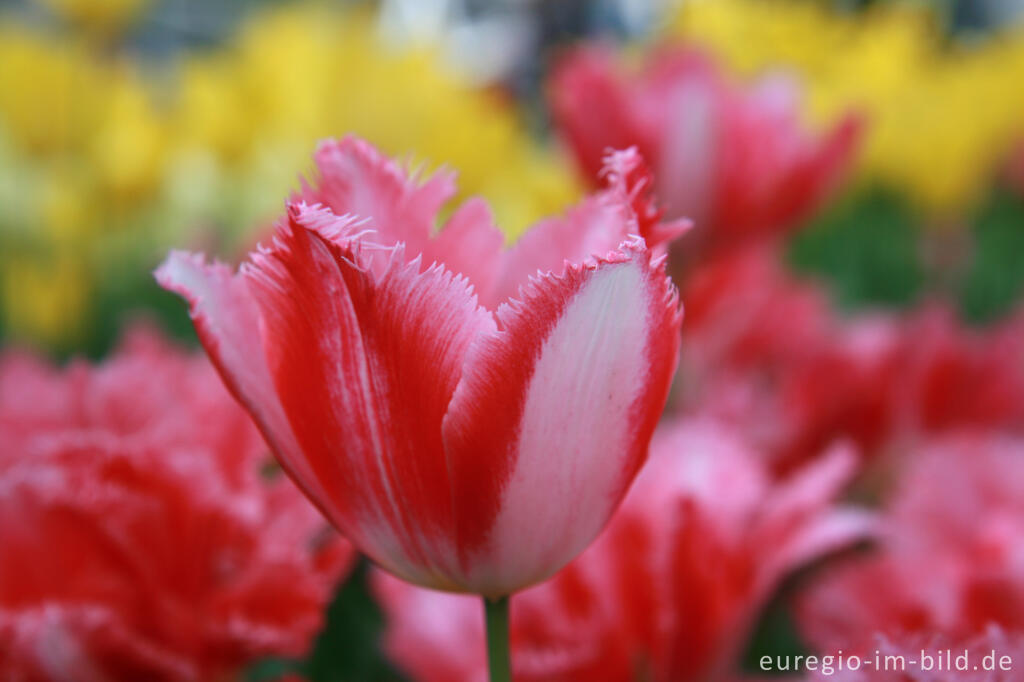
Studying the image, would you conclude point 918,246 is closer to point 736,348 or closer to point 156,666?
point 736,348

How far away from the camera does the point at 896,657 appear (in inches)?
7.9

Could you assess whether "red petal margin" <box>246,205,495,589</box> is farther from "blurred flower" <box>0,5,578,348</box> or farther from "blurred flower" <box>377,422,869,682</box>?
"blurred flower" <box>0,5,578,348</box>

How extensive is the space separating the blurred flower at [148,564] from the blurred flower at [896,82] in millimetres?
662

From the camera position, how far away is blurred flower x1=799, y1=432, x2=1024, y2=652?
27 centimetres

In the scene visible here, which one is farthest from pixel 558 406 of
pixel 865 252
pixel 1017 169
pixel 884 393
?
pixel 1017 169

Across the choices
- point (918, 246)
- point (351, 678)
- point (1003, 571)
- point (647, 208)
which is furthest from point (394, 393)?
point (918, 246)

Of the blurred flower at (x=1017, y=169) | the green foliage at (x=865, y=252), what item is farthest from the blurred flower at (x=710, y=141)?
the blurred flower at (x=1017, y=169)

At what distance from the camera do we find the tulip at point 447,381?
0.60 feet

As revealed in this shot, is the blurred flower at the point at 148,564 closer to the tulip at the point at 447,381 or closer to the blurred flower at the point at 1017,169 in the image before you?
the tulip at the point at 447,381

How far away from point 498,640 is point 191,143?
35.3 inches

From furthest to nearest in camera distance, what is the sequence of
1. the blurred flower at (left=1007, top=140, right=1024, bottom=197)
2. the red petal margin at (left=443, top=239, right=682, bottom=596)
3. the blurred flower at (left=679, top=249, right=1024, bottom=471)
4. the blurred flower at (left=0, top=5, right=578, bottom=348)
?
1. the blurred flower at (left=1007, top=140, right=1024, bottom=197)
2. the blurred flower at (left=0, top=5, right=578, bottom=348)
3. the blurred flower at (left=679, top=249, right=1024, bottom=471)
4. the red petal margin at (left=443, top=239, right=682, bottom=596)

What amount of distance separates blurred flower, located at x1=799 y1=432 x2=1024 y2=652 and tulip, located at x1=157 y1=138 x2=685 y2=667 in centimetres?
7

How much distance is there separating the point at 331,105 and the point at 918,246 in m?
0.55

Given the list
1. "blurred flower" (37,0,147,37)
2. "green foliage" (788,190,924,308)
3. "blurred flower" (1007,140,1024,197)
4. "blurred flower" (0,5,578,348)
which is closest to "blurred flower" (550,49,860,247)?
"blurred flower" (0,5,578,348)
